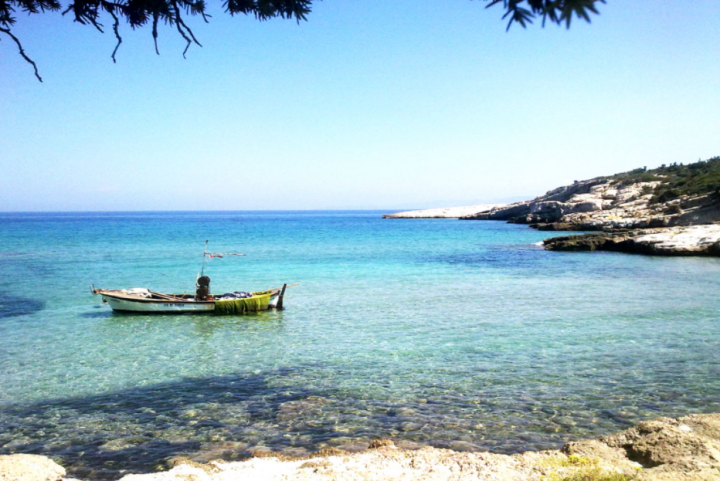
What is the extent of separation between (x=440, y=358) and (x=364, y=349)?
7.74ft

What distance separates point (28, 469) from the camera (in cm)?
727

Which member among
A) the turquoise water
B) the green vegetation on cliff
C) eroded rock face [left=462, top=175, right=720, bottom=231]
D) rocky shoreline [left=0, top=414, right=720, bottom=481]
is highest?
the green vegetation on cliff

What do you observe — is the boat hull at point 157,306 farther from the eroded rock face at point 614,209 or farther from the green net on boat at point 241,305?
the eroded rock face at point 614,209

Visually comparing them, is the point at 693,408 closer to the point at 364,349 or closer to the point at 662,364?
the point at 662,364

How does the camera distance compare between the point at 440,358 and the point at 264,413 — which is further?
the point at 440,358

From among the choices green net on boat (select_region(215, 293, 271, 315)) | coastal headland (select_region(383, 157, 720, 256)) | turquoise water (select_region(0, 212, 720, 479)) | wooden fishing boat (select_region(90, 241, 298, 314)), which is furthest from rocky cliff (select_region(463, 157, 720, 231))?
wooden fishing boat (select_region(90, 241, 298, 314))

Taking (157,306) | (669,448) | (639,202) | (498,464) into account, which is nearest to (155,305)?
(157,306)

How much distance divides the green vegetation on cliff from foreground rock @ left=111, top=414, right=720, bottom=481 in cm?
5300

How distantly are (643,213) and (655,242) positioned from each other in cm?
2453

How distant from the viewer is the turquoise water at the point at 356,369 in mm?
9312

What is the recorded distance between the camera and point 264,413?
33.9 ft

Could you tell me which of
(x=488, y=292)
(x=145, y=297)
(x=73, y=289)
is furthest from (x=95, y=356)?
(x=488, y=292)

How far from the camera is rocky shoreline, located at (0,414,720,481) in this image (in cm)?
668

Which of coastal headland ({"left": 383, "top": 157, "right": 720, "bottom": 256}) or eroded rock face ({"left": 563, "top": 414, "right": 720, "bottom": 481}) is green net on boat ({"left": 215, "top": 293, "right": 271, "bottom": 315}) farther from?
coastal headland ({"left": 383, "top": 157, "right": 720, "bottom": 256})
